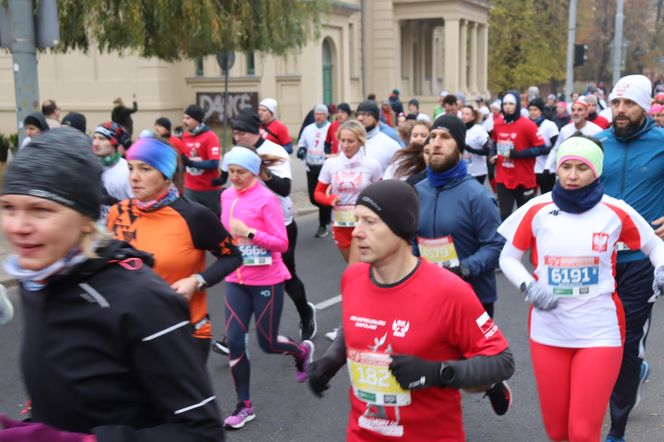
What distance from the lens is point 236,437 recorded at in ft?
16.8

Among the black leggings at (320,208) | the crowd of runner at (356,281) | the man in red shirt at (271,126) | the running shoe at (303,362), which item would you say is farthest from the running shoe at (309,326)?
the black leggings at (320,208)

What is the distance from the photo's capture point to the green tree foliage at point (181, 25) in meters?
13.4

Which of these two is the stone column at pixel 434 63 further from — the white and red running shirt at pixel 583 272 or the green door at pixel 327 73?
the white and red running shirt at pixel 583 272

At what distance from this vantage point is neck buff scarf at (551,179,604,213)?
13.3 ft

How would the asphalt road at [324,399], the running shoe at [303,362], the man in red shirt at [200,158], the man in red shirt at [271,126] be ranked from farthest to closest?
the man in red shirt at [271,126] < the man in red shirt at [200,158] < the running shoe at [303,362] < the asphalt road at [324,399]

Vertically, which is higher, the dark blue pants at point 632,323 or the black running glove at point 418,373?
the black running glove at point 418,373

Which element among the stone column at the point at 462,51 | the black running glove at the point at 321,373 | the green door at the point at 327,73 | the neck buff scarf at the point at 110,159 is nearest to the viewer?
the black running glove at the point at 321,373

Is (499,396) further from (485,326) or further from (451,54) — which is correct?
(451,54)

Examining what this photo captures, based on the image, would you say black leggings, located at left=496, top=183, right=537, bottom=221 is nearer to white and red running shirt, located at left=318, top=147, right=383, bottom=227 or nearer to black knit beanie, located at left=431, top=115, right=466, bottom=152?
white and red running shirt, located at left=318, top=147, right=383, bottom=227

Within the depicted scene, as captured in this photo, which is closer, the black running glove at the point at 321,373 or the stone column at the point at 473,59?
the black running glove at the point at 321,373

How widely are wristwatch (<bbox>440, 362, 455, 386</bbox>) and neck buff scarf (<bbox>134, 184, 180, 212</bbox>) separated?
1.83 meters

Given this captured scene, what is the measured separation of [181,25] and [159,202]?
10.7 metres

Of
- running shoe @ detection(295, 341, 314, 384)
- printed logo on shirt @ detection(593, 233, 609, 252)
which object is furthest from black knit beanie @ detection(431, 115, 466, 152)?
running shoe @ detection(295, 341, 314, 384)

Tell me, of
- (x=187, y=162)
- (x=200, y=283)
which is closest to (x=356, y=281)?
(x=200, y=283)
